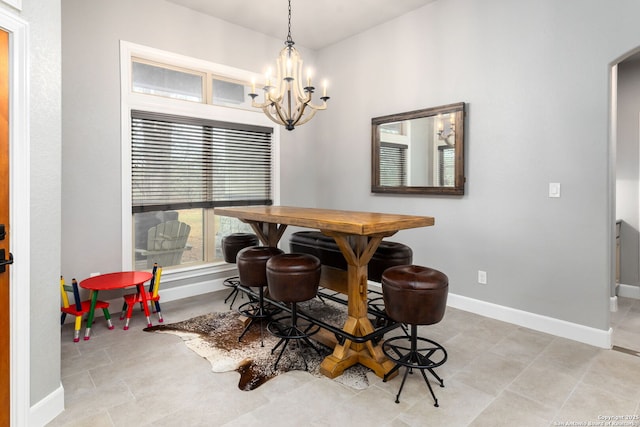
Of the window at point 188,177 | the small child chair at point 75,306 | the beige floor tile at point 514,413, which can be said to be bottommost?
the beige floor tile at point 514,413

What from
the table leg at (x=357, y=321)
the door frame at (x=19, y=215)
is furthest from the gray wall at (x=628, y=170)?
the door frame at (x=19, y=215)

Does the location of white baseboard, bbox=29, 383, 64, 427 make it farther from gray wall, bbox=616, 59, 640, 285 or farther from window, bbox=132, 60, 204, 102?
gray wall, bbox=616, 59, 640, 285

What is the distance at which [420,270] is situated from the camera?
2.21 m

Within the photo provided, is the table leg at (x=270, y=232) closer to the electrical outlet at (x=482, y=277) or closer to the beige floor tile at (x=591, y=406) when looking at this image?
the electrical outlet at (x=482, y=277)

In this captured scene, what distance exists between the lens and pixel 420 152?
3.89m

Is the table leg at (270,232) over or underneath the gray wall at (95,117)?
underneath

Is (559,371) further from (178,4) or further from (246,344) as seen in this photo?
(178,4)

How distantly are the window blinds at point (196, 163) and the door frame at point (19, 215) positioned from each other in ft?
6.34

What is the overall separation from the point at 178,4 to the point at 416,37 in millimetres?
2564

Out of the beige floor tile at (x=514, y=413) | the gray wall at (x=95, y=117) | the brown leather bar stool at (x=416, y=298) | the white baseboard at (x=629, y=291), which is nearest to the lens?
the beige floor tile at (x=514, y=413)

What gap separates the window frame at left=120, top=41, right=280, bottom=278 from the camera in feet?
11.6

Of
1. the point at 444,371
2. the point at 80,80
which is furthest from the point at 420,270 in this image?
the point at 80,80

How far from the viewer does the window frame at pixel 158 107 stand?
3.53 m

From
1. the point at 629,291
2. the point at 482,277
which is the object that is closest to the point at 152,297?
the point at 482,277
